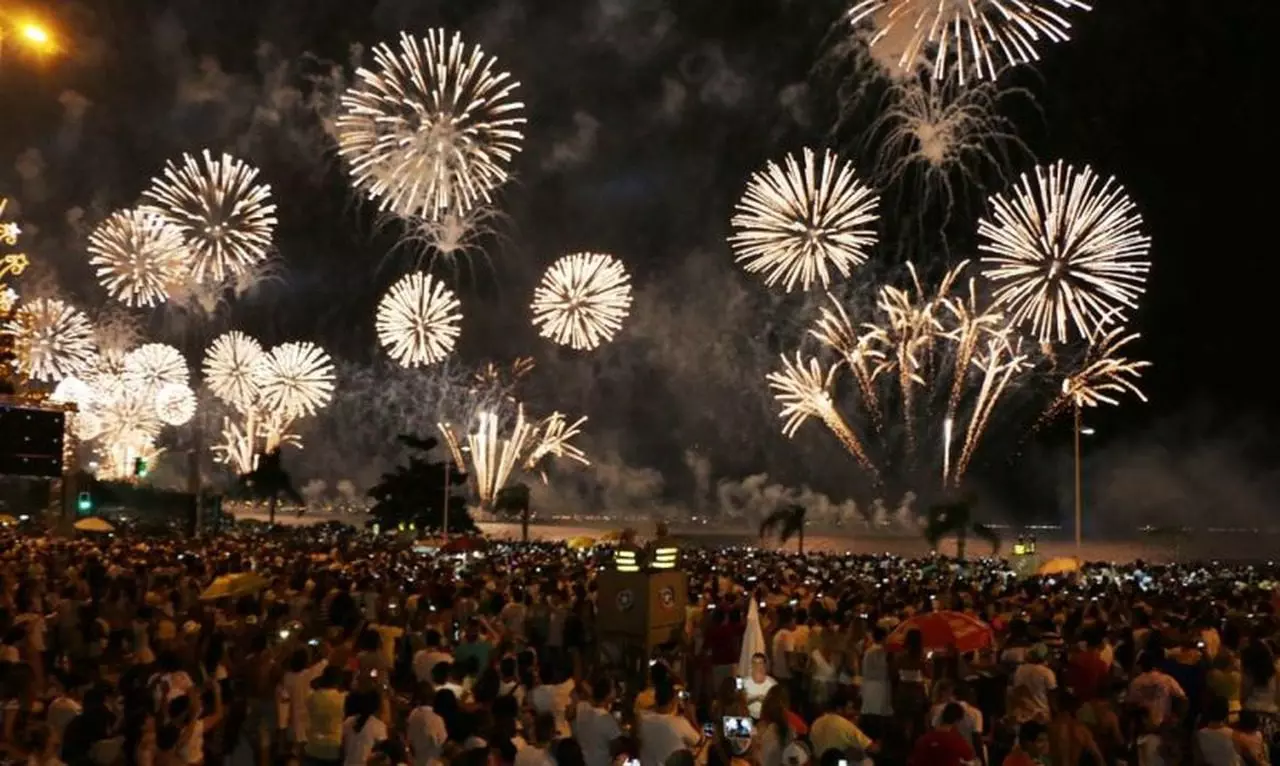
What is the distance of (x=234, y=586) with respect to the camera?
18.7 metres

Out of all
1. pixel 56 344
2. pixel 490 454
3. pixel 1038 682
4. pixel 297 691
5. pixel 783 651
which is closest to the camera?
pixel 297 691

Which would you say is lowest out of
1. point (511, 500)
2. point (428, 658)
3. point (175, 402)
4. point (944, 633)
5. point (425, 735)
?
point (425, 735)

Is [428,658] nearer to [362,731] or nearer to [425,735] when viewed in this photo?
[425,735]

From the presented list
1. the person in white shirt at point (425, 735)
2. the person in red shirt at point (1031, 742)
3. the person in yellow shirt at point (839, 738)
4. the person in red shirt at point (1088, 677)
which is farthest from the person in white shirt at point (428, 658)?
the person in red shirt at point (1088, 677)

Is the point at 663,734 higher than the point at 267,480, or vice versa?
the point at 267,480

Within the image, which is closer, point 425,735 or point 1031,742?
point 1031,742

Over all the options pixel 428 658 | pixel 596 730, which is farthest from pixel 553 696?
pixel 428 658

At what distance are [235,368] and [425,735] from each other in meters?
49.8

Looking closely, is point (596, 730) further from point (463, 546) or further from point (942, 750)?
point (463, 546)

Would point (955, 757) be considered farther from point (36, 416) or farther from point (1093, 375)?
point (1093, 375)

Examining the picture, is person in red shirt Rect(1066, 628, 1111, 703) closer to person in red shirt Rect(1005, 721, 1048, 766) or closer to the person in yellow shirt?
person in red shirt Rect(1005, 721, 1048, 766)

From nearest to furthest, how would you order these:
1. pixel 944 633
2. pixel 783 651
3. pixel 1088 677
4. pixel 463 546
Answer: pixel 1088 677, pixel 944 633, pixel 783 651, pixel 463 546

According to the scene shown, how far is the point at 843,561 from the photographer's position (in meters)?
34.1

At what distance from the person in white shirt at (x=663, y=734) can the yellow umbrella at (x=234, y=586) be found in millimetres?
10575
